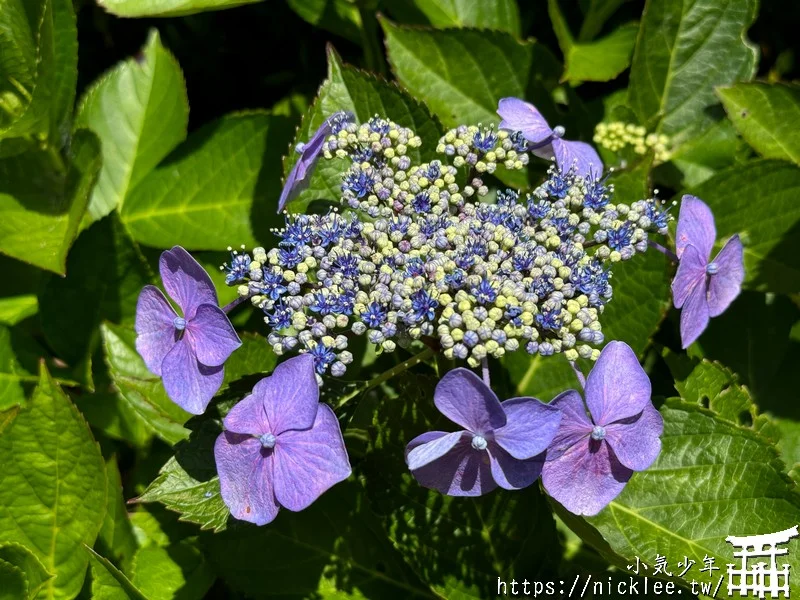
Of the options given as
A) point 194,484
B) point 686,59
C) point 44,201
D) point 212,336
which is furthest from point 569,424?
point 44,201

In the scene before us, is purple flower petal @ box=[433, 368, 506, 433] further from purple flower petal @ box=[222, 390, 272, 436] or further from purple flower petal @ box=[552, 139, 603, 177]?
purple flower petal @ box=[552, 139, 603, 177]

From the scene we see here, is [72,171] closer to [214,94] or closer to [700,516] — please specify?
[214,94]

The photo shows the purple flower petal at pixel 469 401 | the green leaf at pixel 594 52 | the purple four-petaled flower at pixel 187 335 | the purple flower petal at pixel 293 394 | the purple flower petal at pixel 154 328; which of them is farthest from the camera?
the green leaf at pixel 594 52

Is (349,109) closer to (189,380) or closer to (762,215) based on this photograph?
(189,380)

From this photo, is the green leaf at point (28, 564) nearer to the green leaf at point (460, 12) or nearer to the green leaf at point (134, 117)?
the green leaf at point (134, 117)

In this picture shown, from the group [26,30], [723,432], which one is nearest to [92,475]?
[26,30]

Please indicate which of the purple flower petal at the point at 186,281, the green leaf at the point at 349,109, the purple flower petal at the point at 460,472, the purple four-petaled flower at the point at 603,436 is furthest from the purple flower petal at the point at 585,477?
the green leaf at the point at 349,109
